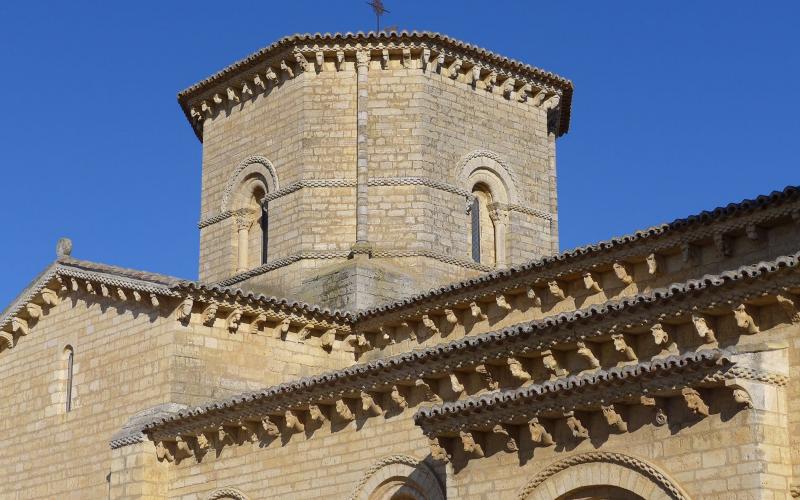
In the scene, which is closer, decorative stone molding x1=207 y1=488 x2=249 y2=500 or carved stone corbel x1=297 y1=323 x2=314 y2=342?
decorative stone molding x1=207 y1=488 x2=249 y2=500

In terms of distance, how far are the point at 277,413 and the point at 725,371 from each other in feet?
23.8

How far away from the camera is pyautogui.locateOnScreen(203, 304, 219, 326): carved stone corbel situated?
18438 millimetres

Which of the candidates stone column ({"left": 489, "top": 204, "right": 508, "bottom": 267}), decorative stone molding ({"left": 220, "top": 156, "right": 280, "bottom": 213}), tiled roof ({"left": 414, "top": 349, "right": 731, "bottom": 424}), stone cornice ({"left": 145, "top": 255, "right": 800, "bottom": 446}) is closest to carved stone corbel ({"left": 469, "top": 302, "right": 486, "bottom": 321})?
stone cornice ({"left": 145, "top": 255, "right": 800, "bottom": 446})

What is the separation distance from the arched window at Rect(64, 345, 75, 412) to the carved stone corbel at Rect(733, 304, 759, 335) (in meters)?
11.7

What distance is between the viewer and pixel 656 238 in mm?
15609

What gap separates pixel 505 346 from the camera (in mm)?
14211

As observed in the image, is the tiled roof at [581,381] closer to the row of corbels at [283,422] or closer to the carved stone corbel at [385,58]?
the row of corbels at [283,422]

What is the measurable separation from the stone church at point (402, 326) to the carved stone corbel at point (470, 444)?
2 centimetres

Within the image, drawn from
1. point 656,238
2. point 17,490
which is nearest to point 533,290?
point 656,238

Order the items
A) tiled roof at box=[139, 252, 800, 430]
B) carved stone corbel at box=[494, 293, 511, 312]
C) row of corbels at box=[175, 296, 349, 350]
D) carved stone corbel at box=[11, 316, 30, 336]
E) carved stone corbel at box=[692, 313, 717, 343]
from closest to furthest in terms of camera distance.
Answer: tiled roof at box=[139, 252, 800, 430]
carved stone corbel at box=[692, 313, 717, 343]
carved stone corbel at box=[494, 293, 511, 312]
row of corbels at box=[175, 296, 349, 350]
carved stone corbel at box=[11, 316, 30, 336]

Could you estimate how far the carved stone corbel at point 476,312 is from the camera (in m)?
17.8

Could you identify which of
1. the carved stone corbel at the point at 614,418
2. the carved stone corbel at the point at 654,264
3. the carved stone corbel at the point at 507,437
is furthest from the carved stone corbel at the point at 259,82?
the carved stone corbel at the point at 614,418

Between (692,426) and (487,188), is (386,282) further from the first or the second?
(692,426)

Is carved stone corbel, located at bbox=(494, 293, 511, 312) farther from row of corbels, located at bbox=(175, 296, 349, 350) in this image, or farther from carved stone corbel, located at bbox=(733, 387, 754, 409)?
carved stone corbel, located at bbox=(733, 387, 754, 409)
